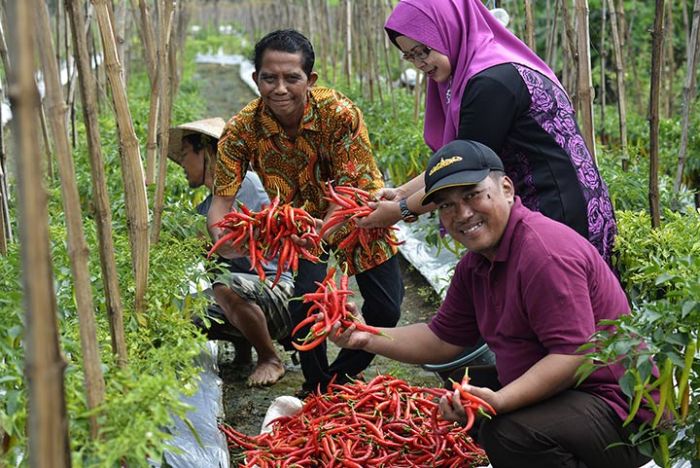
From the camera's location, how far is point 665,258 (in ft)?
9.70

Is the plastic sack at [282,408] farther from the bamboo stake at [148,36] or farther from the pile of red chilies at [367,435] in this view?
the bamboo stake at [148,36]

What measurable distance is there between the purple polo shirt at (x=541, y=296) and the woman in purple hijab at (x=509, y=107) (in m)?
0.37

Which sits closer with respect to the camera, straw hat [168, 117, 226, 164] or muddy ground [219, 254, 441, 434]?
muddy ground [219, 254, 441, 434]

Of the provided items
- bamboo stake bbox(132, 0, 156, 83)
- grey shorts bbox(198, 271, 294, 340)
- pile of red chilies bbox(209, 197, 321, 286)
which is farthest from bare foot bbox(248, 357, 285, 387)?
bamboo stake bbox(132, 0, 156, 83)

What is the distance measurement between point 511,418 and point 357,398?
35.0 inches

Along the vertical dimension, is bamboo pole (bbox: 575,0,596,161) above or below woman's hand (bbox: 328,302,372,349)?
above

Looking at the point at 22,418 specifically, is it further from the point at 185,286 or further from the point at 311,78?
the point at 311,78

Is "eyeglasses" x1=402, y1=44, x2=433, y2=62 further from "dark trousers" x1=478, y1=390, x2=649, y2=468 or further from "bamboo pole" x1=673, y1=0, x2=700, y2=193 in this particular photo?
"bamboo pole" x1=673, y1=0, x2=700, y2=193

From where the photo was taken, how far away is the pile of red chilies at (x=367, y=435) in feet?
9.46

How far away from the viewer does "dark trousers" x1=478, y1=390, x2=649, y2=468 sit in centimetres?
239

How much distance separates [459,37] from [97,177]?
4.72 feet

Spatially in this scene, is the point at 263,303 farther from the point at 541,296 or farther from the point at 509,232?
→ the point at 541,296

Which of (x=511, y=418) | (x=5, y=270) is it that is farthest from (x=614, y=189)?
(x=5, y=270)

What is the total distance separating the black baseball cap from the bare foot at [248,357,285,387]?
1811mm
